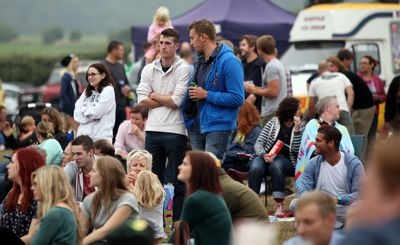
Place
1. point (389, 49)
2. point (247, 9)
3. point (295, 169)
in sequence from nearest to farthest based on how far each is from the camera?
point (295, 169)
point (389, 49)
point (247, 9)

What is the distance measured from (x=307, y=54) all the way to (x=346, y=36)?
0.94 meters

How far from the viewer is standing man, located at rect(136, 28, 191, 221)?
37.0 ft

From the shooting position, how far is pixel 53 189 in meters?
8.23

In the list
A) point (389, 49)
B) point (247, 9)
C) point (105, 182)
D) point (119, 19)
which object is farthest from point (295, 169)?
point (119, 19)

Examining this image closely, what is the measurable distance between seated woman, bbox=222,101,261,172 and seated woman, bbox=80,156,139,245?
4.40m

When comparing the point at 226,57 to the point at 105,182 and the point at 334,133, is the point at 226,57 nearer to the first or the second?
the point at 334,133

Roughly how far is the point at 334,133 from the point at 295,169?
2.11 metres

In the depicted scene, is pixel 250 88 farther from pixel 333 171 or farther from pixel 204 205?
pixel 204 205

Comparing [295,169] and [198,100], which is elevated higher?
[198,100]

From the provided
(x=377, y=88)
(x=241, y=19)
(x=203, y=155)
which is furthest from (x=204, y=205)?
(x=241, y=19)

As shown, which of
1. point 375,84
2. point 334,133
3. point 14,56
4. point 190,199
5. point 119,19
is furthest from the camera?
point 119,19

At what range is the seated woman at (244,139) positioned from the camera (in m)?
13.1

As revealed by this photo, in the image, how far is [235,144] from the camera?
43.3ft

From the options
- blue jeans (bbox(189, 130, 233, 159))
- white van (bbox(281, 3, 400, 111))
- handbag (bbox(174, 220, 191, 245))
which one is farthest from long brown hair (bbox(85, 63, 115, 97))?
white van (bbox(281, 3, 400, 111))
